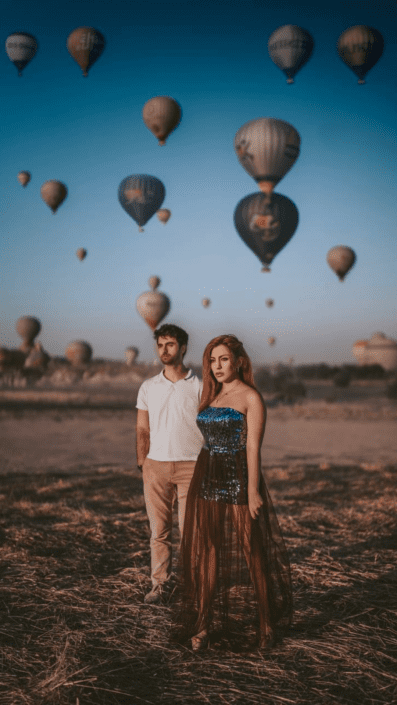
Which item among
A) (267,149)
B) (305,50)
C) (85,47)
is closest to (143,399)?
(267,149)

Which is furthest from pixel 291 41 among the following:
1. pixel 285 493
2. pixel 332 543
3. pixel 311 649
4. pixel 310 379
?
pixel 310 379

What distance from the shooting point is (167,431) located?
4.85 m

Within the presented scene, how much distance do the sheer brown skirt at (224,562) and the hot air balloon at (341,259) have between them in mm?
36084

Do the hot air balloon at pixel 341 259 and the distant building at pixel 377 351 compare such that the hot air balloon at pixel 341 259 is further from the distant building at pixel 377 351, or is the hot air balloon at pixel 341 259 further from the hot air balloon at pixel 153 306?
the distant building at pixel 377 351

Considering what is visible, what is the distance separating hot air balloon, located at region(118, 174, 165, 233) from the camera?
33062mm

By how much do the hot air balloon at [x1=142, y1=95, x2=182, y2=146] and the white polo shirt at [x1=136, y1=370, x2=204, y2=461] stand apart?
93.9 feet

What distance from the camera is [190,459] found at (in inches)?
189

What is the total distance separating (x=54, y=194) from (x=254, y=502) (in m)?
44.0

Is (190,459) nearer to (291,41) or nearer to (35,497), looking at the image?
(35,497)

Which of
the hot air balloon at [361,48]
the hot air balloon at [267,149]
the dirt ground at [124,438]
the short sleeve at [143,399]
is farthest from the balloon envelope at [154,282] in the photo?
the short sleeve at [143,399]

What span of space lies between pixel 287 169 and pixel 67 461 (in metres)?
15.4

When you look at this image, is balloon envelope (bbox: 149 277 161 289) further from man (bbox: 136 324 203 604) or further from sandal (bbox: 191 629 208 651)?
sandal (bbox: 191 629 208 651)

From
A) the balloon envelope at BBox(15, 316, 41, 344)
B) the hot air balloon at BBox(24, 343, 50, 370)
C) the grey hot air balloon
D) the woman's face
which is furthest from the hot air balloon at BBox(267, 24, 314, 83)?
the grey hot air balloon

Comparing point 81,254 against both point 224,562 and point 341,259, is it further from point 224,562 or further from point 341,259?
point 224,562
